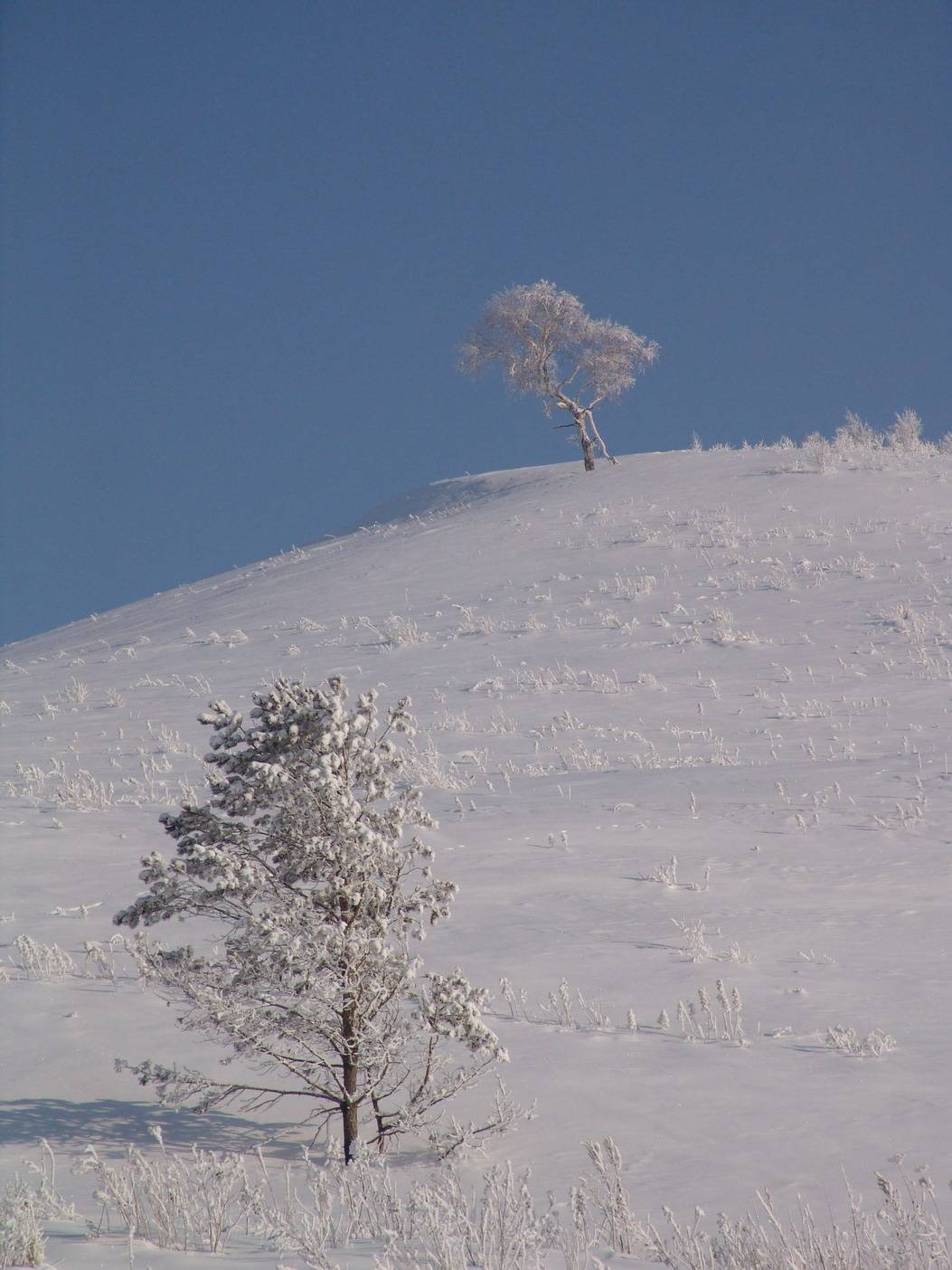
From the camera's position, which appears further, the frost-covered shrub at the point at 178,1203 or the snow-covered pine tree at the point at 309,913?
the snow-covered pine tree at the point at 309,913

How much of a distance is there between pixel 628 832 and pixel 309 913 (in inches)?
221

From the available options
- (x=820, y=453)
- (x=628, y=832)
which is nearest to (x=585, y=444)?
(x=820, y=453)

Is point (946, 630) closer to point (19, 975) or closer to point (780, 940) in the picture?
point (780, 940)

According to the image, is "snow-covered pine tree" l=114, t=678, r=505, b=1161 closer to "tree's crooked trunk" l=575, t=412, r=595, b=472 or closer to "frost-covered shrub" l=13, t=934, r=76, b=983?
"frost-covered shrub" l=13, t=934, r=76, b=983

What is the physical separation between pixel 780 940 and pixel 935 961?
3.52 feet

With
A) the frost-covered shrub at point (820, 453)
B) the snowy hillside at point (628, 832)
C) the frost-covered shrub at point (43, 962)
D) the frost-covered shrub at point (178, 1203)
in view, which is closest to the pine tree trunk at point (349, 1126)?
the snowy hillside at point (628, 832)

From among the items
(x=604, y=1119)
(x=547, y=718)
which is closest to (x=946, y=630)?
(x=547, y=718)

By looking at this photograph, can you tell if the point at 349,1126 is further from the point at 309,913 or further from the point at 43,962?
the point at 43,962

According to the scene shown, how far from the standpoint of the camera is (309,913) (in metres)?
5.79

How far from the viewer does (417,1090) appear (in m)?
5.80

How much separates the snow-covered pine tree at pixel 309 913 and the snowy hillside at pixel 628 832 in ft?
1.73

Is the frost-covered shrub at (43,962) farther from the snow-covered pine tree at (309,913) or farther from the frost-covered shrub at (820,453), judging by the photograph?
the frost-covered shrub at (820,453)

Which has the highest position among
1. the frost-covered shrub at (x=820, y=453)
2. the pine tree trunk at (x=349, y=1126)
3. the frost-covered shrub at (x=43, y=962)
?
the frost-covered shrub at (x=820, y=453)

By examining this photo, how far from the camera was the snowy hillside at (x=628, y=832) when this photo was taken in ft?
18.5
